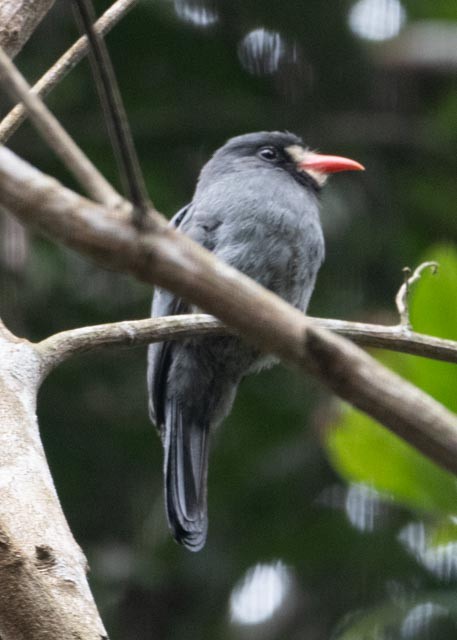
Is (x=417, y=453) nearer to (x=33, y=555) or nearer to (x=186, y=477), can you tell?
(x=186, y=477)

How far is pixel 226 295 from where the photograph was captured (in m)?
1.29

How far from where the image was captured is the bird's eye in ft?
15.0

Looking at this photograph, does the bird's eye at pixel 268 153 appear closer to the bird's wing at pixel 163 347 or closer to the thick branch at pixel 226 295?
the bird's wing at pixel 163 347

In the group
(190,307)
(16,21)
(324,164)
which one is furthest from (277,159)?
(16,21)

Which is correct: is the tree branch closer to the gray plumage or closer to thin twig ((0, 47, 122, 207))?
the gray plumage

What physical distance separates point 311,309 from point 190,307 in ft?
6.31

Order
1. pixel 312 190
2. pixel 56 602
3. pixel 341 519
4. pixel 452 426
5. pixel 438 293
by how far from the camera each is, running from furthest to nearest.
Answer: pixel 341 519 < pixel 312 190 < pixel 438 293 < pixel 56 602 < pixel 452 426

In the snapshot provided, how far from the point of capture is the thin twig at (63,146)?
1415 millimetres

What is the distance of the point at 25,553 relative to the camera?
89.5 inches

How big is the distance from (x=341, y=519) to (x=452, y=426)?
437 cm

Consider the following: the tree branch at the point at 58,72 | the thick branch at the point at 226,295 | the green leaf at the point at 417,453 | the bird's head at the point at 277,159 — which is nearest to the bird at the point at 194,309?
the bird's head at the point at 277,159

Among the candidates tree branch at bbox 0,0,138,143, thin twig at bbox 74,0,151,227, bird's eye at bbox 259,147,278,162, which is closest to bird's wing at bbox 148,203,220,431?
bird's eye at bbox 259,147,278,162

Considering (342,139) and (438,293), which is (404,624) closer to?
(438,293)

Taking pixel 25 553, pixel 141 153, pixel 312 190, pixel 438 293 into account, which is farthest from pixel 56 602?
pixel 141 153
